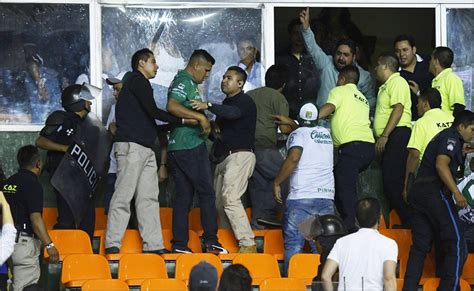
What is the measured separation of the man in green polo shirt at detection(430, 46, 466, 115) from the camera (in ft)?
46.0

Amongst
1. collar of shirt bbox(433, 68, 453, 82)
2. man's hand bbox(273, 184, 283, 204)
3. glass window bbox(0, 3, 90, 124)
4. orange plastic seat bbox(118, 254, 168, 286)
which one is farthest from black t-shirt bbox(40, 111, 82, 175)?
collar of shirt bbox(433, 68, 453, 82)

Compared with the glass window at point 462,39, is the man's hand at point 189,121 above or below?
below

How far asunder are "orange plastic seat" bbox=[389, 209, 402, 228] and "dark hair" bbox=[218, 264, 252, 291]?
4.85 m

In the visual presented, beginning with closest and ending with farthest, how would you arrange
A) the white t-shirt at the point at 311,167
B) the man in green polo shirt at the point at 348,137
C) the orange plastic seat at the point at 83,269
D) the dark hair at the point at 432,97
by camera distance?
the orange plastic seat at the point at 83,269 < the white t-shirt at the point at 311,167 < the dark hair at the point at 432,97 < the man in green polo shirt at the point at 348,137

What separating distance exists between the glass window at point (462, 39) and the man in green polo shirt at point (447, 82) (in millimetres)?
859

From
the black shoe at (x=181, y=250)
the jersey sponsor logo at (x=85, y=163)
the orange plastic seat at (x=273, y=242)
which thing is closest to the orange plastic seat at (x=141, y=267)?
the black shoe at (x=181, y=250)

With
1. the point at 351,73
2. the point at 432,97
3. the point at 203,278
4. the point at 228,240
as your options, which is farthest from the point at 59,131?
the point at 203,278

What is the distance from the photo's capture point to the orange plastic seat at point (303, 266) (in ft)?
40.5

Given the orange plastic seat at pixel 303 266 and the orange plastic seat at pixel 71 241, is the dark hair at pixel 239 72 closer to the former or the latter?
the orange plastic seat at pixel 303 266

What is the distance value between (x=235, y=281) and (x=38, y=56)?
18.6ft

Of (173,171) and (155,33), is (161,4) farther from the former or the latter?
(173,171)

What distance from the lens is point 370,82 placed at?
48.5 ft

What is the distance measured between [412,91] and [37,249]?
14.2ft

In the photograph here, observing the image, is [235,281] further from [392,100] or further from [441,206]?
[392,100]
